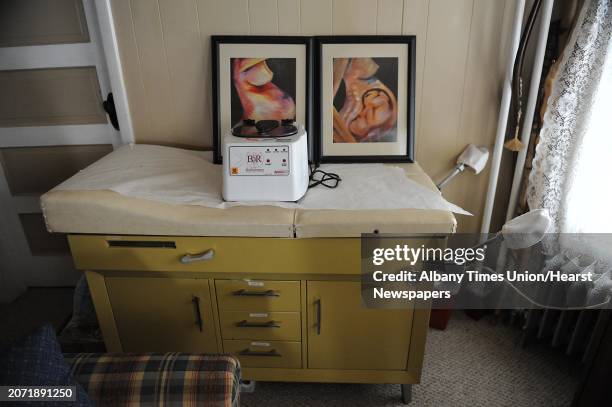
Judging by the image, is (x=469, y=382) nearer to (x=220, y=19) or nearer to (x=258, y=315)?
(x=258, y=315)

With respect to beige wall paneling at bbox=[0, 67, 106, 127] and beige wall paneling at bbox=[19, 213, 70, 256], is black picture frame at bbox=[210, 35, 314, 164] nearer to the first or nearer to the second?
beige wall paneling at bbox=[0, 67, 106, 127]

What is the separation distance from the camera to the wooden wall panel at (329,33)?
1.40 m

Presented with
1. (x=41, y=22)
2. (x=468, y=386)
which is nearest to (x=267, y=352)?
(x=468, y=386)

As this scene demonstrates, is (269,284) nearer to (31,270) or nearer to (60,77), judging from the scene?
(60,77)

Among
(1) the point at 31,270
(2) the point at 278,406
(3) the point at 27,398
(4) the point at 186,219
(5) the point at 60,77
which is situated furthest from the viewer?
(1) the point at 31,270

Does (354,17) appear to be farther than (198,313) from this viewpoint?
Yes

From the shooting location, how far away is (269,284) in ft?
3.94

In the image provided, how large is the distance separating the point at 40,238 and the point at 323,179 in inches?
60.2

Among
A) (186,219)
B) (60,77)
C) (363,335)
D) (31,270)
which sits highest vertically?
(60,77)

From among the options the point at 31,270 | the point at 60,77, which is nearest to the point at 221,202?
the point at 60,77

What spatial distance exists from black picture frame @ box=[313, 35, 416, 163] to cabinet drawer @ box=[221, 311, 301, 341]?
61 centimetres

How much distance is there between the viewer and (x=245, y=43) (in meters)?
1.44

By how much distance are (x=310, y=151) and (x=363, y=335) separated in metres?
0.70

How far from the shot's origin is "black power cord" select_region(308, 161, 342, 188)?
130 centimetres
